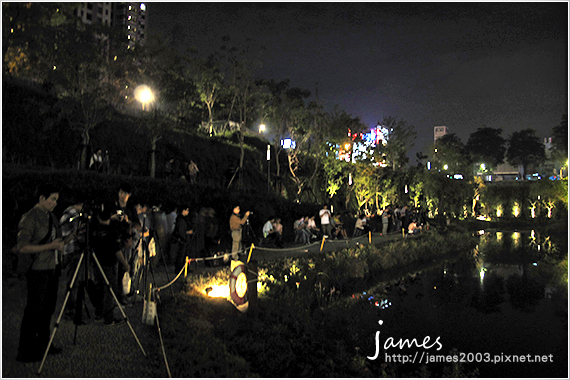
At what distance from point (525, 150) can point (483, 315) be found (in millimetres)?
80589

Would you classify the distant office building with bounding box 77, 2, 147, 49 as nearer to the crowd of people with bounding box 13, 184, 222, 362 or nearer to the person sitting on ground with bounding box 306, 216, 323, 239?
the person sitting on ground with bounding box 306, 216, 323, 239

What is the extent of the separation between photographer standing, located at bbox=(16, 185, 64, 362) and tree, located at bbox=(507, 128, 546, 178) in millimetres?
87571

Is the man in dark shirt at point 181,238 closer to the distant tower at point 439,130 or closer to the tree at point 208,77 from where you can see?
the tree at point 208,77

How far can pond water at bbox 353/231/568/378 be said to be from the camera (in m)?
7.37

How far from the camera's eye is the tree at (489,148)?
78.4 meters

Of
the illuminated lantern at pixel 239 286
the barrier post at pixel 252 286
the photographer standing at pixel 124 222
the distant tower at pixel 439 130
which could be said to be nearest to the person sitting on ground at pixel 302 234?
the barrier post at pixel 252 286

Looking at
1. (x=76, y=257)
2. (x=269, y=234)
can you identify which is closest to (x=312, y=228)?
(x=269, y=234)

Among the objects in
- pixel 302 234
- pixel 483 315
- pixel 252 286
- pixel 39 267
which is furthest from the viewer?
pixel 302 234

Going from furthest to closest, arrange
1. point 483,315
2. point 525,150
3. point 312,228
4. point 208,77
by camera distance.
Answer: point 525,150, point 208,77, point 312,228, point 483,315

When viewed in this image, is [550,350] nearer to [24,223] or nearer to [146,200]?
[24,223]

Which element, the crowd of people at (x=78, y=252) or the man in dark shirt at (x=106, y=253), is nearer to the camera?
the crowd of people at (x=78, y=252)

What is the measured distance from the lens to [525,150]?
76750 mm

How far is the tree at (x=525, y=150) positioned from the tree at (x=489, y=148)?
1.73 metres

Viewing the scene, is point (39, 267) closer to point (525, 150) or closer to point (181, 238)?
point (181, 238)
